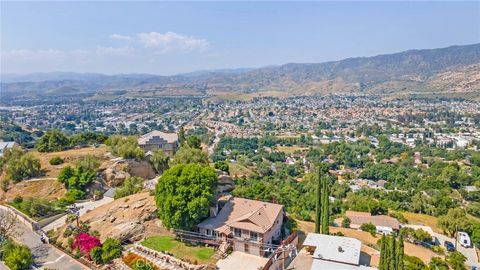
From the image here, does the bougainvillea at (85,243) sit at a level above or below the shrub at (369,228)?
above

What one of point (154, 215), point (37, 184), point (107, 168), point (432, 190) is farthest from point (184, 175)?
point (432, 190)

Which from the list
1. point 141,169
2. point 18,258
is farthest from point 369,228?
point 18,258

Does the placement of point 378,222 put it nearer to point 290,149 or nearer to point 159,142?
point 159,142

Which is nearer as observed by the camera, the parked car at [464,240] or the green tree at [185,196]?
the green tree at [185,196]

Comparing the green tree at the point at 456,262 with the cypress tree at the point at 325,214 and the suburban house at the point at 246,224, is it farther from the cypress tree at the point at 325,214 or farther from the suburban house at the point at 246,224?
the suburban house at the point at 246,224

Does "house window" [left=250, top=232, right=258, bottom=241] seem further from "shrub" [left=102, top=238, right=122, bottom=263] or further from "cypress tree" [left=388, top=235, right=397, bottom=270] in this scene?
"shrub" [left=102, top=238, right=122, bottom=263]

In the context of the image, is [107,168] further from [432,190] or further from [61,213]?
[432,190]

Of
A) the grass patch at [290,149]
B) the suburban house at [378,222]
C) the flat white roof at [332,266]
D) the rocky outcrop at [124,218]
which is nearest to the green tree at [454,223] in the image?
the suburban house at [378,222]
